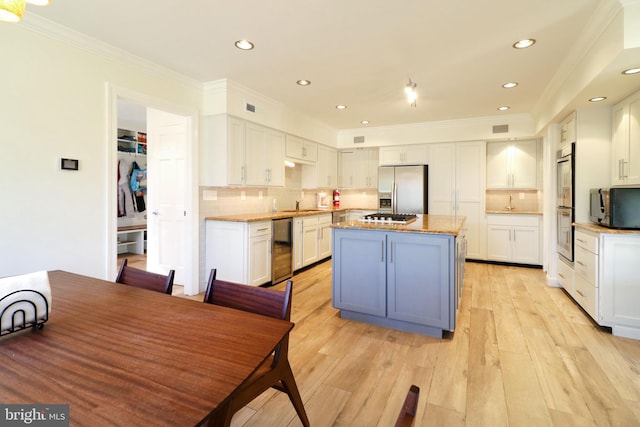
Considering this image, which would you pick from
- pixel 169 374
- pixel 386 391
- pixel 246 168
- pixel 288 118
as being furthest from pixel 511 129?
pixel 169 374

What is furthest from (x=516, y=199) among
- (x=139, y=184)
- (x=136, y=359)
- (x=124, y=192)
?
(x=124, y=192)

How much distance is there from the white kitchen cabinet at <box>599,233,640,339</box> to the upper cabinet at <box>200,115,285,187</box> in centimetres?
373

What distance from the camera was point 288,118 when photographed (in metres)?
4.81

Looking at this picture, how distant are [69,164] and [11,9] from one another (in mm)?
1863

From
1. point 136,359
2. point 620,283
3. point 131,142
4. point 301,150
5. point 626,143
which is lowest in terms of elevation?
point 620,283

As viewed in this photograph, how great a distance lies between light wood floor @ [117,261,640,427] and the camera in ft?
5.63

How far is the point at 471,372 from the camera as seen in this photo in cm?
214

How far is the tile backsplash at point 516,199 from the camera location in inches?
217

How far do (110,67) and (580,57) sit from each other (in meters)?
4.27

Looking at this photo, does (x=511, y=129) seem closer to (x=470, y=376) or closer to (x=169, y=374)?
(x=470, y=376)

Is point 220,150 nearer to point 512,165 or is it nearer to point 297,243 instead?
point 297,243

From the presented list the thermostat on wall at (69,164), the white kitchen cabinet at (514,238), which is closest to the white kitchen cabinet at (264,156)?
the thermostat on wall at (69,164)

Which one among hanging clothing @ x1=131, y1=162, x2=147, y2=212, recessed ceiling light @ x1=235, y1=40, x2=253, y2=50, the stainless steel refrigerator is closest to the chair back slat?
recessed ceiling light @ x1=235, y1=40, x2=253, y2=50

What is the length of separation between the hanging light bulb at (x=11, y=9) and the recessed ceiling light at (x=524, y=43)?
330 centimetres
